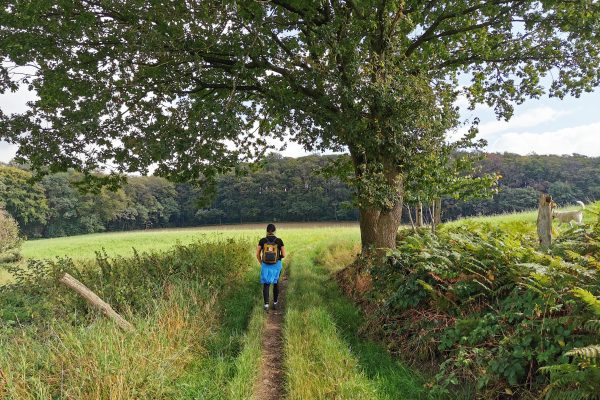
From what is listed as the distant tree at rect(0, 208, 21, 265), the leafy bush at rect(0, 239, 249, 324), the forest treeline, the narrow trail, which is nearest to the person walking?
the narrow trail

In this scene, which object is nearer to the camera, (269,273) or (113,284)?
(113,284)

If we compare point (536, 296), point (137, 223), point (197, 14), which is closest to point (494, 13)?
point (197, 14)

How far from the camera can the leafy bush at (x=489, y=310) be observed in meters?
4.33

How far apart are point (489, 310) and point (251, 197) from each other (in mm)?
77858

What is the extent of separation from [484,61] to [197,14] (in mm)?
9846

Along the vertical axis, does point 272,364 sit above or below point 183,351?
below

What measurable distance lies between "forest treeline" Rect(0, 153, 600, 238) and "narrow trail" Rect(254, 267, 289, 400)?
47.1 metres

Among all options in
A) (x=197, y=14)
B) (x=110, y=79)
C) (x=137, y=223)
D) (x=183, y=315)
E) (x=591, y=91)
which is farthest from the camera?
(x=137, y=223)

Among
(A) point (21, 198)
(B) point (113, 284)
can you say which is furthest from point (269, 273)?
(A) point (21, 198)

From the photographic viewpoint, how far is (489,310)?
18.6 ft

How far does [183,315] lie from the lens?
23.4 feet

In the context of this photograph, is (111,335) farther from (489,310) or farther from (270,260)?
(489,310)

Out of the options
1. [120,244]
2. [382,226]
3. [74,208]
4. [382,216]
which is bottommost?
[120,244]

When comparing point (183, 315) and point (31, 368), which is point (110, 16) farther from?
point (31, 368)
